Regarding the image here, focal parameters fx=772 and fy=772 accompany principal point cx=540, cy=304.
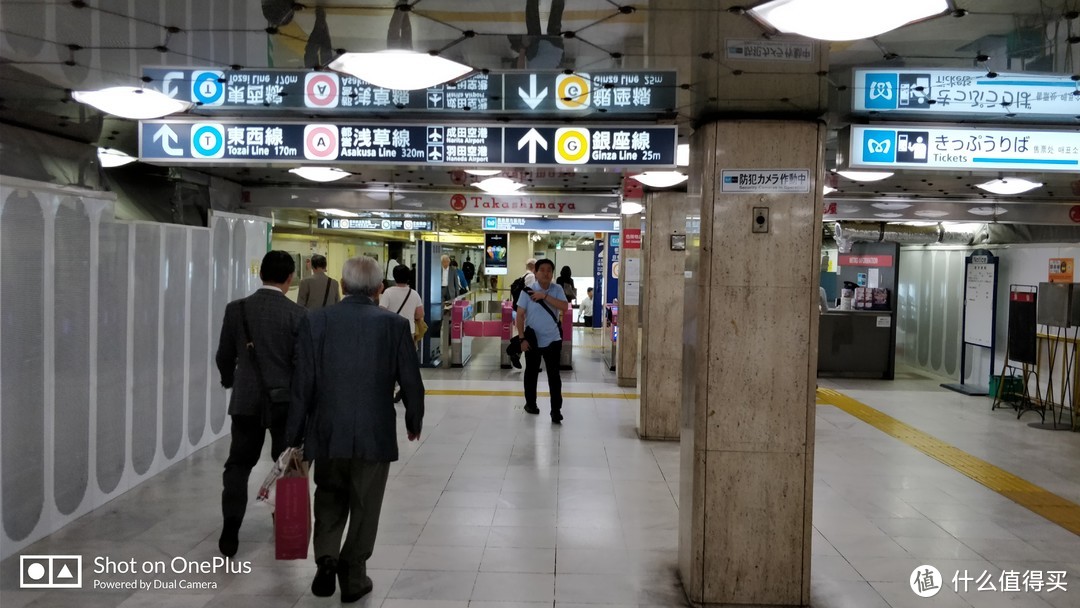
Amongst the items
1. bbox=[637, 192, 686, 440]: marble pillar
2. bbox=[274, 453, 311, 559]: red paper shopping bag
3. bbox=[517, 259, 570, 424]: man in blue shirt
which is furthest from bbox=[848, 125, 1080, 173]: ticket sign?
bbox=[517, 259, 570, 424]: man in blue shirt

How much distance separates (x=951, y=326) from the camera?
1295 cm

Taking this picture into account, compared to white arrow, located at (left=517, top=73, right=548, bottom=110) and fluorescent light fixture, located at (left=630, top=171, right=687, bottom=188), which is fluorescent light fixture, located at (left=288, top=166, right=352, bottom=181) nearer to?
fluorescent light fixture, located at (left=630, top=171, right=687, bottom=188)

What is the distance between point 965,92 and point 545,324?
15.8 feet

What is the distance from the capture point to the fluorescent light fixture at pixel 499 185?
8494 millimetres

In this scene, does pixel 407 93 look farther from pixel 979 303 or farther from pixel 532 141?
pixel 979 303

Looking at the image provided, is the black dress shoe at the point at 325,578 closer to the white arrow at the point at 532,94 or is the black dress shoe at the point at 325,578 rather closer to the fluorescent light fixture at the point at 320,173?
the white arrow at the point at 532,94

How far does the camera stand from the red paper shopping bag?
12.5ft

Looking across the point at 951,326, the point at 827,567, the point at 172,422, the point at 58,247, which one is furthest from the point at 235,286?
the point at 951,326

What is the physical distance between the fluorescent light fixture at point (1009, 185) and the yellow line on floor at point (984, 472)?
2701 mm

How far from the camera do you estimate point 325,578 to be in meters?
3.81

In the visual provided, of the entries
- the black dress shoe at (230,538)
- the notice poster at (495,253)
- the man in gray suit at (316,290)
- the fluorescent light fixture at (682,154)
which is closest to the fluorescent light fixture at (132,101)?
the black dress shoe at (230,538)

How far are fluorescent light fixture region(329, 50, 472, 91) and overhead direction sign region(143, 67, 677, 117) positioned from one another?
977 mm

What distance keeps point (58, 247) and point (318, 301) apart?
3244 mm

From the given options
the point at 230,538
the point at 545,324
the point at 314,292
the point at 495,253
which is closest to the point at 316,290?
the point at 314,292
